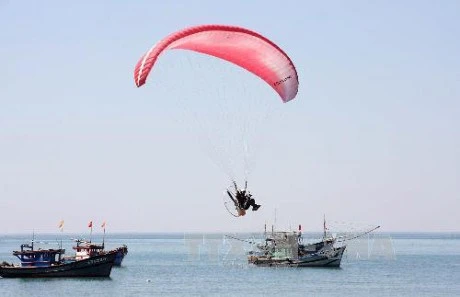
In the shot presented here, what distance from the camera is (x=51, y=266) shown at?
64938 millimetres

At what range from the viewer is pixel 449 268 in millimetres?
101625

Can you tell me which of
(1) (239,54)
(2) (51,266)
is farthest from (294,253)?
(1) (239,54)

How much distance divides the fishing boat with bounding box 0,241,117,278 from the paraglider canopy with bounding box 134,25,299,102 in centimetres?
3939

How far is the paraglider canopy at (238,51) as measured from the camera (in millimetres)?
25000

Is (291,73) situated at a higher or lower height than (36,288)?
higher

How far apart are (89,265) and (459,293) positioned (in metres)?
29.8

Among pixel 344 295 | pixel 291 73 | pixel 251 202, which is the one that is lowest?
pixel 344 295

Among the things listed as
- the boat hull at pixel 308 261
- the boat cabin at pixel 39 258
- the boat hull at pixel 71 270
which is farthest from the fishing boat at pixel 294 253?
the boat cabin at pixel 39 258

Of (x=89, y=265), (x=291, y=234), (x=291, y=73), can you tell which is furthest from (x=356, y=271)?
(x=291, y=73)

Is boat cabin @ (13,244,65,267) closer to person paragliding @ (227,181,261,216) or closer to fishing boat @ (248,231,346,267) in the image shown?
fishing boat @ (248,231,346,267)

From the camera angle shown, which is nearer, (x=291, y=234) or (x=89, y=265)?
(x=89, y=265)

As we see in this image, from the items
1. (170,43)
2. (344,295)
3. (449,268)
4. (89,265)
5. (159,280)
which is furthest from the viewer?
(449,268)

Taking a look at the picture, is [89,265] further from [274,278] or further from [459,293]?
[459,293]

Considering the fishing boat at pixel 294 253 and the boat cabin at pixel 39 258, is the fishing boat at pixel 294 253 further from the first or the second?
the boat cabin at pixel 39 258
